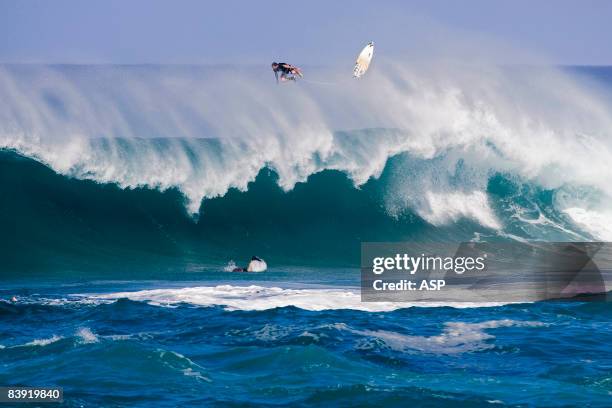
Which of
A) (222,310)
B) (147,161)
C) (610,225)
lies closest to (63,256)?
(147,161)

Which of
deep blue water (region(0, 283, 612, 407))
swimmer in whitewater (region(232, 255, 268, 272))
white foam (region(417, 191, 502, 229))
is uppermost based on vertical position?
white foam (region(417, 191, 502, 229))

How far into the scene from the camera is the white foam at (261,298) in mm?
14250

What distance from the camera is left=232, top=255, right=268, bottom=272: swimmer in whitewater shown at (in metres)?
20.3

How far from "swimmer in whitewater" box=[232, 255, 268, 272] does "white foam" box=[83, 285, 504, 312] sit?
3258 millimetres

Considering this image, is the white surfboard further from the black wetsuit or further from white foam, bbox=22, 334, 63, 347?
white foam, bbox=22, 334, 63, 347

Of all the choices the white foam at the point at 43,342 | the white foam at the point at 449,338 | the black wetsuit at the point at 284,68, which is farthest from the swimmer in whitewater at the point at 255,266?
the white foam at the point at 43,342

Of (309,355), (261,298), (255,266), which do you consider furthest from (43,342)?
(255,266)

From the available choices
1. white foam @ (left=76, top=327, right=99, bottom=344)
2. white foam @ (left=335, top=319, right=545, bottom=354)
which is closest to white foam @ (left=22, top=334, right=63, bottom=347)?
white foam @ (left=76, top=327, right=99, bottom=344)

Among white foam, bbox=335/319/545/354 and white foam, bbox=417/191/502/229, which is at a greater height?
white foam, bbox=417/191/502/229

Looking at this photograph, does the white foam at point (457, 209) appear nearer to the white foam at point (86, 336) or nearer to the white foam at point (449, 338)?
the white foam at point (449, 338)

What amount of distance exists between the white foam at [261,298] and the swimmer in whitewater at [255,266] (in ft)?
10.7

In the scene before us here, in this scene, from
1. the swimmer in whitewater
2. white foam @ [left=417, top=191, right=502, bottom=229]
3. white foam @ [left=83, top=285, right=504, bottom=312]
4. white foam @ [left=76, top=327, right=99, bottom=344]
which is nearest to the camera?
white foam @ [left=76, top=327, right=99, bottom=344]

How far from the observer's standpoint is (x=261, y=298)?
1521cm

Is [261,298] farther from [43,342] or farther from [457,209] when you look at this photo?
[457,209]
